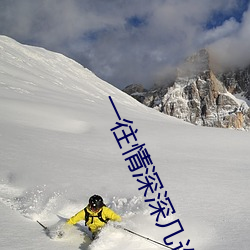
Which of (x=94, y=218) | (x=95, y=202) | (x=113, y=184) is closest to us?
(x=95, y=202)

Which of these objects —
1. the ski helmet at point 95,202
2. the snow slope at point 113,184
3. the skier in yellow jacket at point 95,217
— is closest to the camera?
the snow slope at point 113,184

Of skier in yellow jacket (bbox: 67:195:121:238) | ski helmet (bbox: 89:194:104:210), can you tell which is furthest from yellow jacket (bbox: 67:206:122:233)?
ski helmet (bbox: 89:194:104:210)

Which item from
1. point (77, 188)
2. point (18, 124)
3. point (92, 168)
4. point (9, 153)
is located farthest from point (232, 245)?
point (18, 124)

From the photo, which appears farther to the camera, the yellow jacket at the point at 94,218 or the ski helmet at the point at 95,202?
the yellow jacket at the point at 94,218

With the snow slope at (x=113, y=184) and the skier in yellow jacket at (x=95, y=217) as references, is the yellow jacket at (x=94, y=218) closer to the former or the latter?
the skier in yellow jacket at (x=95, y=217)

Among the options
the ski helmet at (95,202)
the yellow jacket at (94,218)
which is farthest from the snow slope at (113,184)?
the ski helmet at (95,202)

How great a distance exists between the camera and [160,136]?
14.4 meters

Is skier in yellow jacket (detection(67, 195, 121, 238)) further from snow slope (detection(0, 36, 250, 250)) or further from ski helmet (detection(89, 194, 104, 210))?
snow slope (detection(0, 36, 250, 250))

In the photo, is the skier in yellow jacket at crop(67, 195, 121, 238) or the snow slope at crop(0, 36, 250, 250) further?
the skier in yellow jacket at crop(67, 195, 121, 238)

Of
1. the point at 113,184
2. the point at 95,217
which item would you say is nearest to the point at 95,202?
the point at 95,217

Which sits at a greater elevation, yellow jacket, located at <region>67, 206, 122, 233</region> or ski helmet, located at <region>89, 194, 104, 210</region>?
ski helmet, located at <region>89, 194, 104, 210</region>

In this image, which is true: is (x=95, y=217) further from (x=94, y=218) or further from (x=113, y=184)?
(x=113, y=184)

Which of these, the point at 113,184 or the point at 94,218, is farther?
the point at 113,184

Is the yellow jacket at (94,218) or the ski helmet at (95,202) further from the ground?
the ski helmet at (95,202)
